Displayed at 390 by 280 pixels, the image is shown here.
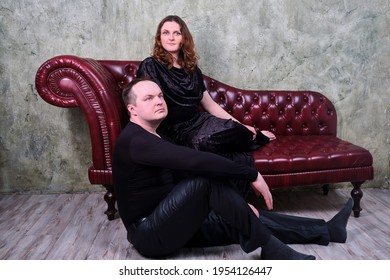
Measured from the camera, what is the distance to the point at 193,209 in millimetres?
2053

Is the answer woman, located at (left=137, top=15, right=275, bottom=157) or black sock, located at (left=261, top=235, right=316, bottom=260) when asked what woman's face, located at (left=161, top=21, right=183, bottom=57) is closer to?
woman, located at (left=137, top=15, right=275, bottom=157)

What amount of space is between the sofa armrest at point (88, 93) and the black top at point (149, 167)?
60 cm

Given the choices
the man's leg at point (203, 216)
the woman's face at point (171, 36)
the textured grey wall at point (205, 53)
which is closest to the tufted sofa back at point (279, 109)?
the textured grey wall at point (205, 53)

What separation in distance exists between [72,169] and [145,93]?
1.66 meters

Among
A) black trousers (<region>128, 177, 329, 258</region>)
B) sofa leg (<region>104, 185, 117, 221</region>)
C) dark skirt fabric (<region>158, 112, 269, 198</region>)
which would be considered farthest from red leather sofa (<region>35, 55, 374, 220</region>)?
black trousers (<region>128, 177, 329, 258</region>)

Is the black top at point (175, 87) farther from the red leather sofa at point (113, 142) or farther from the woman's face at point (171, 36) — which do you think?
the red leather sofa at point (113, 142)

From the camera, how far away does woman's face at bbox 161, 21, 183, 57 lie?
291cm

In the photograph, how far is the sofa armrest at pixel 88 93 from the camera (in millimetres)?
2689

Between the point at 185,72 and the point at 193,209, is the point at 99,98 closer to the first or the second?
the point at 185,72

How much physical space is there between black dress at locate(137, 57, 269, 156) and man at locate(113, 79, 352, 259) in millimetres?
511

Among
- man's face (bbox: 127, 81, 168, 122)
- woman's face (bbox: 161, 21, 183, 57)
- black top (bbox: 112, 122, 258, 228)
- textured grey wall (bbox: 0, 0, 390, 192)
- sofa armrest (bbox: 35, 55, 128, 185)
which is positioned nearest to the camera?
black top (bbox: 112, 122, 258, 228)

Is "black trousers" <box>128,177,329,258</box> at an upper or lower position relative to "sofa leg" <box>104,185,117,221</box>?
upper

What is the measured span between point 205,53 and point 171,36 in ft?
2.05

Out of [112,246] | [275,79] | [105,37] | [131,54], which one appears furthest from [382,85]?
[112,246]
